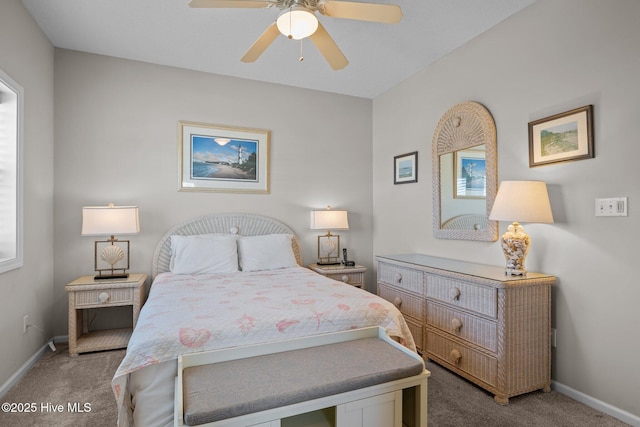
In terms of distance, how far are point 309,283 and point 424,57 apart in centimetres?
252

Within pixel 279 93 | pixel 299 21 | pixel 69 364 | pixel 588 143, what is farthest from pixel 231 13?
pixel 69 364

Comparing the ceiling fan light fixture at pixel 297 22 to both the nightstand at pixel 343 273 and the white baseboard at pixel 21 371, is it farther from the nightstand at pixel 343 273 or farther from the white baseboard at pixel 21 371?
the white baseboard at pixel 21 371

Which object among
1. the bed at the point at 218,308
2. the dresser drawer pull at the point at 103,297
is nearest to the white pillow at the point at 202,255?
the bed at the point at 218,308

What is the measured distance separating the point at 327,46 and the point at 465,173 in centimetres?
172

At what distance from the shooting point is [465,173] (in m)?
3.17

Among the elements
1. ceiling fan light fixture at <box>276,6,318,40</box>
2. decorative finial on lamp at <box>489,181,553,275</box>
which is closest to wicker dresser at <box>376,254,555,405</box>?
decorative finial on lamp at <box>489,181,553,275</box>

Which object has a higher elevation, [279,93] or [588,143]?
[279,93]

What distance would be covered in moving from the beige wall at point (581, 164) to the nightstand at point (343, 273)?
1265mm

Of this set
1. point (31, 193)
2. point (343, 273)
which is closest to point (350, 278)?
point (343, 273)

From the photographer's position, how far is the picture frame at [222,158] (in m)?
3.75

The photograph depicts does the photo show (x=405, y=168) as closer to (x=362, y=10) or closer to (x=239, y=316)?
(x=362, y=10)

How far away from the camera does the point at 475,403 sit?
7.34 ft

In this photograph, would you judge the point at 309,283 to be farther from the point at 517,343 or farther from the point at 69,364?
the point at 69,364

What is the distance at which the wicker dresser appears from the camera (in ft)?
7.30
